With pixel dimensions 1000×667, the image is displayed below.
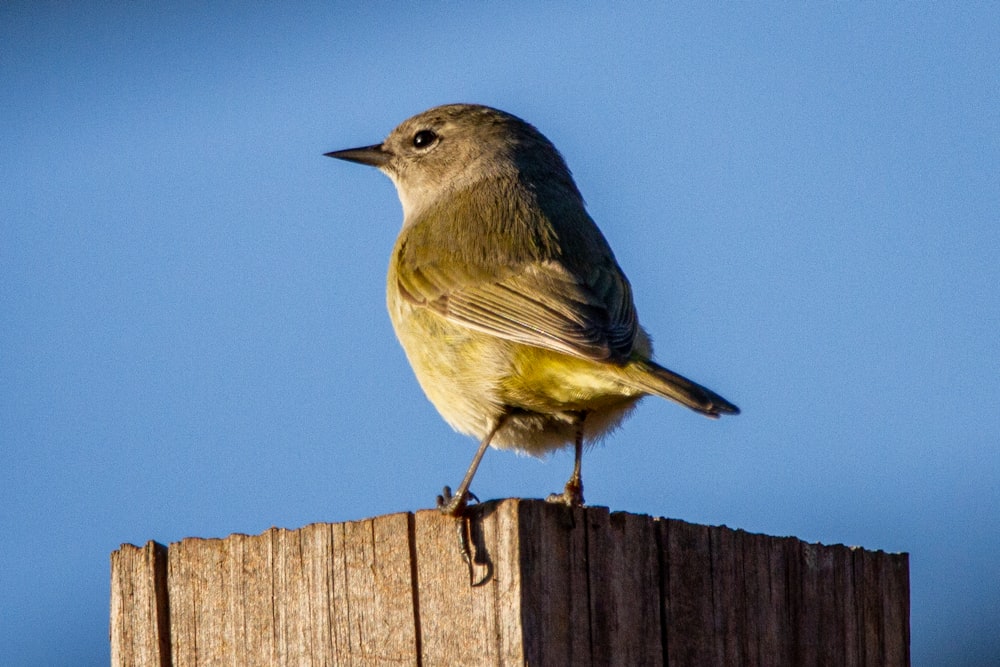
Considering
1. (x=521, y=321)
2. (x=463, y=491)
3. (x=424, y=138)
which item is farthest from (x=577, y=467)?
(x=424, y=138)

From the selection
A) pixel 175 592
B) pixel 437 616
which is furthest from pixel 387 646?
pixel 175 592

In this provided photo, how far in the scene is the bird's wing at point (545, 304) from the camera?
4.18 metres

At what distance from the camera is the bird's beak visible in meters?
6.73

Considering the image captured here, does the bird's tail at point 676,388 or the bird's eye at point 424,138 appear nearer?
the bird's tail at point 676,388

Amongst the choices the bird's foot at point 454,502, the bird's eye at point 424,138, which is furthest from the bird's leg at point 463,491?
the bird's eye at point 424,138

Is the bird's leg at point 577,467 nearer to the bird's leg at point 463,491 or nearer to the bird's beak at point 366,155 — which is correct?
the bird's leg at point 463,491

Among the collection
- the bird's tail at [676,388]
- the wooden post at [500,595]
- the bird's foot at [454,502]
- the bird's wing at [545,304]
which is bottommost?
the wooden post at [500,595]

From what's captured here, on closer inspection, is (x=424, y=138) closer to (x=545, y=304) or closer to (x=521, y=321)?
(x=545, y=304)

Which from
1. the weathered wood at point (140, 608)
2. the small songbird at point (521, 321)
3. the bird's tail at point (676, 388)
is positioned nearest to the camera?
the weathered wood at point (140, 608)

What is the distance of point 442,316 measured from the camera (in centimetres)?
477

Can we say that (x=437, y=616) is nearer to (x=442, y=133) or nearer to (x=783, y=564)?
(x=783, y=564)

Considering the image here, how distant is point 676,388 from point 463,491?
0.92 m

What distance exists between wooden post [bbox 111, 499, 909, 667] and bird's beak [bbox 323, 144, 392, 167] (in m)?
3.64

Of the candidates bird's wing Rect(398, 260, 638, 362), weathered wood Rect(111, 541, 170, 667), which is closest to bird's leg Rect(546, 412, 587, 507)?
bird's wing Rect(398, 260, 638, 362)
